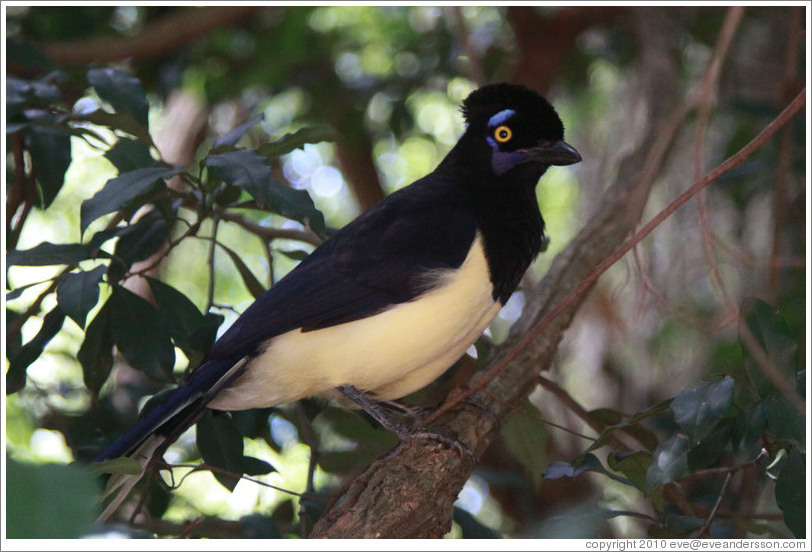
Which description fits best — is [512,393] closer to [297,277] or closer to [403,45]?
[297,277]

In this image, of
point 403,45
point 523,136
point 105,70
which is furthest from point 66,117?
point 403,45

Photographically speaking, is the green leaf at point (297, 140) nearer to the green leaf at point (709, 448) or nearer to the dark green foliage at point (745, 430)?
the dark green foliage at point (745, 430)

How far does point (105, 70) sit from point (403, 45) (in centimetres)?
339

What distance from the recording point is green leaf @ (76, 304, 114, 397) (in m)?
3.14

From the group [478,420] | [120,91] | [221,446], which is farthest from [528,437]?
[120,91]

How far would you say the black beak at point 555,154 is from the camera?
135 inches

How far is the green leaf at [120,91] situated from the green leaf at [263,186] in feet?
2.18

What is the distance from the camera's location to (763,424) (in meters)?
2.42

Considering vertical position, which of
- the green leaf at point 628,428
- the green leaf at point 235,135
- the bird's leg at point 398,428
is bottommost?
the green leaf at point 628,428

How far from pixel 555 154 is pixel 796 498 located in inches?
62.3

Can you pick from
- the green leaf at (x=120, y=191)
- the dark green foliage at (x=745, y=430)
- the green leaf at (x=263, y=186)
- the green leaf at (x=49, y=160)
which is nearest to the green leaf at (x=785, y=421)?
the dark green foliage at (x=745, y=430)

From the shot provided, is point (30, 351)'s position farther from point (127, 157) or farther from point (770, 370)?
point (770, 370)

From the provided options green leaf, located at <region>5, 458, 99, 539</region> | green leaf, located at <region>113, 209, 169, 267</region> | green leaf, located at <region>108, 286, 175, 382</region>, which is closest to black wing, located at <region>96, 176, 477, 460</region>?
green leaf, located at <region>108, 286, 175, 382</region>

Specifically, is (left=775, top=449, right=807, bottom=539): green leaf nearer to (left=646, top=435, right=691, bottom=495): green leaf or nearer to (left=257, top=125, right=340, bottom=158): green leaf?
(left=646, top=435, right=691, bottom=495): green leaf
